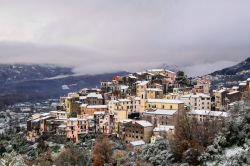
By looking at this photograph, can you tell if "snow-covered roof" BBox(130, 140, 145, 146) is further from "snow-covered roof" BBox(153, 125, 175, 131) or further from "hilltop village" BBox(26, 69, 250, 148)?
"snow-covered roof" BBox(153, 125, 175, 131)

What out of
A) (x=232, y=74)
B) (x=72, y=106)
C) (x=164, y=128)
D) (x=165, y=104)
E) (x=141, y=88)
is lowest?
(x=164, y=128)

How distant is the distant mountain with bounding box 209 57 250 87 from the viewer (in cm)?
12716

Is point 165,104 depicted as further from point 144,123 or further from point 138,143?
point 138,143

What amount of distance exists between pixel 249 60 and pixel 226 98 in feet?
309

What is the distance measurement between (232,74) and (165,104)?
261ft

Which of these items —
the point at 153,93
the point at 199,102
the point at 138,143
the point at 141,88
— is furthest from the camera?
the point at 141,88

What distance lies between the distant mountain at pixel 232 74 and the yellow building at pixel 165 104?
5294 centimetres

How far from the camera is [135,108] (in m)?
72.6

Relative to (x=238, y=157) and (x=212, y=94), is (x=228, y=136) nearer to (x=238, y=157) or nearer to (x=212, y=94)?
(x=238, y=157)

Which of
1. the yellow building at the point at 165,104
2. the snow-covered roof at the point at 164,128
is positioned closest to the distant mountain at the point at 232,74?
the yellow building at the point at 165,104

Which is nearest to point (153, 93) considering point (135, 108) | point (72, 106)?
point (135, 108)

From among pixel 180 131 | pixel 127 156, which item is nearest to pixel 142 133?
pixel 127 156

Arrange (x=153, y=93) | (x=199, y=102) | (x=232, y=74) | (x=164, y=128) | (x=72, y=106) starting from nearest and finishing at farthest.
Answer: (x=164, y=128), (x=199, y=102), (x=153, y=93), (x=72, y=106), (x=232, y=74)

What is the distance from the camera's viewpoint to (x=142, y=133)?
64.6m
